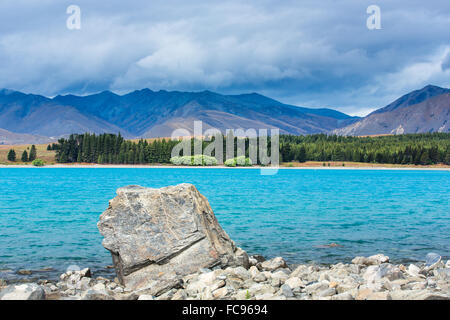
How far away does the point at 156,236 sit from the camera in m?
16.6

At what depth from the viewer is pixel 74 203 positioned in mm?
52656

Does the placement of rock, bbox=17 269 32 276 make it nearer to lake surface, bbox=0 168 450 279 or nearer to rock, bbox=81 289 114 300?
lake surface, bbox=0 168 450 279

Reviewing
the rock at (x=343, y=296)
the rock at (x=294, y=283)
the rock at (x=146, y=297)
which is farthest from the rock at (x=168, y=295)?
the rock at (x=343, y=296)

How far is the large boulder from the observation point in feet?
53.4

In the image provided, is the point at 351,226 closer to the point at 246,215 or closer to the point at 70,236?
the point at 246,215

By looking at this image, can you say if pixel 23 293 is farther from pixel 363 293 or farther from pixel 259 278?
pixel 363 293

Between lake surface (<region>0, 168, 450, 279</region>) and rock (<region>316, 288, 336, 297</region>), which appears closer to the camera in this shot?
rock (<region>316, 288, 336, 297</region>)

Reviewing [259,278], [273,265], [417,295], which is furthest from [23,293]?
[417,295]

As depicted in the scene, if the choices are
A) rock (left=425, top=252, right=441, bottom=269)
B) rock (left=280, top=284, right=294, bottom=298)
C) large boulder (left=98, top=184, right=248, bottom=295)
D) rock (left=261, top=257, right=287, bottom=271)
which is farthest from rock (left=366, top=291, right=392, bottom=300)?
rock (left=425, top=252, right=441, bottom=269)

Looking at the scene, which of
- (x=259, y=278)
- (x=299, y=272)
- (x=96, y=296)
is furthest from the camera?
(x=299, y=272)

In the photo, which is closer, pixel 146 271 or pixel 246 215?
pixel 146 271

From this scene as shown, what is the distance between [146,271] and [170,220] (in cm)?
198

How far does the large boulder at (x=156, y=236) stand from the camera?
16.3 meters
